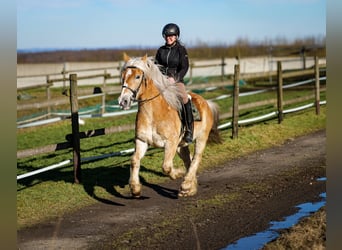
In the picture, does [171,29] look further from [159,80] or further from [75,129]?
[75,129]

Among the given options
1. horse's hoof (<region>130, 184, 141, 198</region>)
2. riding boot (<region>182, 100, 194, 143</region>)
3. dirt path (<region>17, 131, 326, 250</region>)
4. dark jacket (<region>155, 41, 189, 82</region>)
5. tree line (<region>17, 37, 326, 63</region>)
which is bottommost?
dirt path (<region>17, 131, 326, 250</region>)

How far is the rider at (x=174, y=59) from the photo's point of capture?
7.70m

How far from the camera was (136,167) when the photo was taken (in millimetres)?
7371

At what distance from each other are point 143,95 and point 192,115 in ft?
3.34

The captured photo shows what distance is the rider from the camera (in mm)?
7699

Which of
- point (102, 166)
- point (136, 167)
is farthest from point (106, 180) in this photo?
point (136, 167)

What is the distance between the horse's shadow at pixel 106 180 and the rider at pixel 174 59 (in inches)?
53.5

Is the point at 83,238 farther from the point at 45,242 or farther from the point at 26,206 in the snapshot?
the point at 26,206

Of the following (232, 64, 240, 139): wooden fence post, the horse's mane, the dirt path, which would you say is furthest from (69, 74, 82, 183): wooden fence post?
(232, 64, 240, 139): wooden fence post

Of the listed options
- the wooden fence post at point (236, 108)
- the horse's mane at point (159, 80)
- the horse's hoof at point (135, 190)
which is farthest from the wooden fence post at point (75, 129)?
the wooden fence post at point (236, 108)

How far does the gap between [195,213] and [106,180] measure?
98.0 inches

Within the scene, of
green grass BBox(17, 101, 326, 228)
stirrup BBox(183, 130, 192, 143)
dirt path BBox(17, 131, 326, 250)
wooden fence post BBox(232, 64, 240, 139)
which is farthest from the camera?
wooden fence post BBox(232, 64, 240, 139)

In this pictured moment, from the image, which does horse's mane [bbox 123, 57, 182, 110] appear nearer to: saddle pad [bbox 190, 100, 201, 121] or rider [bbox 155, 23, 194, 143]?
rider [bbox 155, 23, 194, 143]
